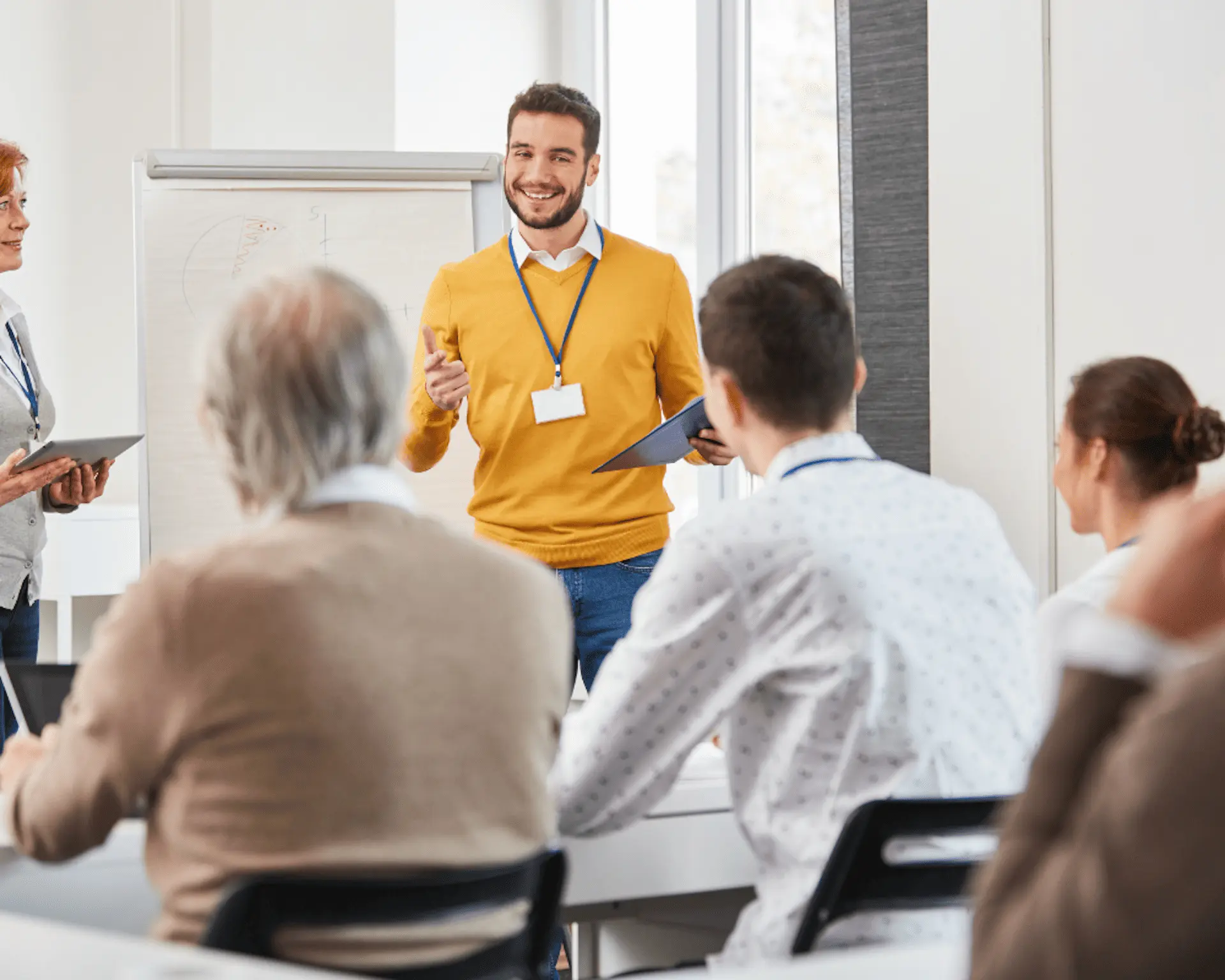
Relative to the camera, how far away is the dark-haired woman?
1967mm

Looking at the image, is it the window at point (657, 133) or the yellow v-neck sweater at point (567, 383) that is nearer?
the yellow v-neck sweater at point (567, 383)

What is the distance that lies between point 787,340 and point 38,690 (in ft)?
3.14

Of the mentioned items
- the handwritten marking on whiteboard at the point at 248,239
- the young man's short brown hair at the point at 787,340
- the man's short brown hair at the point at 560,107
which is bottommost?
the young man's short brown hair at the point at 787,340

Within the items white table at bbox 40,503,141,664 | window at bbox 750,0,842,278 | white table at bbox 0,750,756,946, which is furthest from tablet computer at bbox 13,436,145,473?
window at bbox 750,0,842,278

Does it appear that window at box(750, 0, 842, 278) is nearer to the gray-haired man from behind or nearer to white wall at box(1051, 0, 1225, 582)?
white wall at box(1051, 0, 1225, 582)

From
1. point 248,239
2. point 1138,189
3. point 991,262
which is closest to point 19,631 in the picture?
point 248,239

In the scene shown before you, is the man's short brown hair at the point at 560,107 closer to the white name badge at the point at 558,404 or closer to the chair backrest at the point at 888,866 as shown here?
the white name badge at the point at 558,404

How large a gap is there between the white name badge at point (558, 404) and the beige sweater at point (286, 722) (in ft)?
5.37

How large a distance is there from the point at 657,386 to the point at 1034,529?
85 centimetres

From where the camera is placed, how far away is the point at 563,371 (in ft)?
9.48

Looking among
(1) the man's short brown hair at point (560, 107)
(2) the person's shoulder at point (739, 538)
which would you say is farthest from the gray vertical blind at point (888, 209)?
(2) the person's shoulder at point (739, 538)

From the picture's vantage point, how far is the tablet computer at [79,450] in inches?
107

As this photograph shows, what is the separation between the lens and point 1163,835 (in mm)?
511

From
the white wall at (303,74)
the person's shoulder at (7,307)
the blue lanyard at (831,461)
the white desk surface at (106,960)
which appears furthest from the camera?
the white wall at (303,74)
